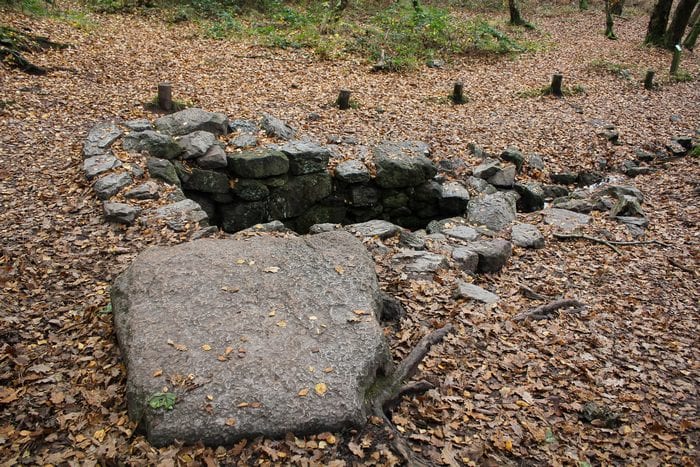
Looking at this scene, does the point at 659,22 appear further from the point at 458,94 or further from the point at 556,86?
the point at 458,94

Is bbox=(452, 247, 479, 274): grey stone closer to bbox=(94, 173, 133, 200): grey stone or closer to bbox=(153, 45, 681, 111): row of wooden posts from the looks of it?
bbox=(94, 173, 133, 200): grey stone

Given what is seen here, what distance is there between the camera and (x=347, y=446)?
3525mm

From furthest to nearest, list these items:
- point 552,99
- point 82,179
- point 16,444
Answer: point 552,99 < point 82,179 < point 16,444

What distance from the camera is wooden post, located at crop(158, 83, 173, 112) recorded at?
9876 mm

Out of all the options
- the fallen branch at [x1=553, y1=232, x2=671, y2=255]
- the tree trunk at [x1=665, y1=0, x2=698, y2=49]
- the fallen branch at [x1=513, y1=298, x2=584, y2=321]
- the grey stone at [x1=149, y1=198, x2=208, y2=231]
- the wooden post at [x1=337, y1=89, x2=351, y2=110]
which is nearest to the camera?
the fallen branch at [x1=513, y1=298, x2=584, y2=321]

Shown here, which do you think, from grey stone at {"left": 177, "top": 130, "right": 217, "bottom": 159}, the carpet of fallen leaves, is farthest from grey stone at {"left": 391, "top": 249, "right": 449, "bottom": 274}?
grey stone at {"left": 177, "top": 130, "right": 217, "bottom": 159}

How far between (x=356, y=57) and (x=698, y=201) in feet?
34.8

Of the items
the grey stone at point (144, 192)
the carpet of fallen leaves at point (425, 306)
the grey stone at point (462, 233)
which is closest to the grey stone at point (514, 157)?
the carpet of fallen leaves at point (425, 306)

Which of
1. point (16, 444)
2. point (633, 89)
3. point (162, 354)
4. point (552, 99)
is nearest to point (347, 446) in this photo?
point (162, 354)

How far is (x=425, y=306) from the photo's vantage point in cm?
549

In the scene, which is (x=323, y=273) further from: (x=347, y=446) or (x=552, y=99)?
(x=552, y=99)

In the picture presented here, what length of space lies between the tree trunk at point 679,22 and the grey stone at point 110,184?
20.1 meters

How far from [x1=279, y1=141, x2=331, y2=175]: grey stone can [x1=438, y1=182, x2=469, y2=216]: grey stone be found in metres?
2.40

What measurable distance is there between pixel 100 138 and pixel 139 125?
2.53 feet
